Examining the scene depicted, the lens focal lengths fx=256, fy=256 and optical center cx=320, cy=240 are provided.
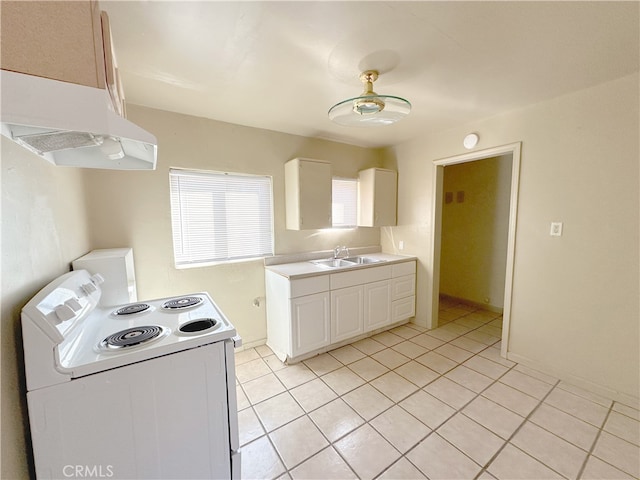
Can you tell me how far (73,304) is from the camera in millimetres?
1086

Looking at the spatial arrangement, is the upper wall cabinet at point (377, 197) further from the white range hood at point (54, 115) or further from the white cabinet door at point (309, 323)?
the white range hood at point (54, 115)

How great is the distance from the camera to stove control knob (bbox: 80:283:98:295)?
1.30 m

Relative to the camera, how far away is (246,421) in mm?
1808

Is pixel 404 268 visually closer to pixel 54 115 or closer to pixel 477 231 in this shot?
pixel 477 231

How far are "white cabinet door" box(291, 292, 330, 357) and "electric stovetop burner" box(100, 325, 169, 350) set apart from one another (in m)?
1.29

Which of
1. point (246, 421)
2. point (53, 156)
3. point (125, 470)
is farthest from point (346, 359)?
point (53, 156)

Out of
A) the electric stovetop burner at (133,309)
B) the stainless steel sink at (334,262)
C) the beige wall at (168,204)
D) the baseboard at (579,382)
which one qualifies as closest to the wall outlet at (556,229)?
the baseboard at (579,382)

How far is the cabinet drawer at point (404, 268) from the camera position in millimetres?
3115

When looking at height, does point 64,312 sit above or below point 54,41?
below

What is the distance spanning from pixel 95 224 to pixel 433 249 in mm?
3370

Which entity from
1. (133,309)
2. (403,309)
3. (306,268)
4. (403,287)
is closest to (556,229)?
(403,287)

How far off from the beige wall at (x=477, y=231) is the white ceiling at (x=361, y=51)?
1823 mm

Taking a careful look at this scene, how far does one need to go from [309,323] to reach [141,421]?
1.58 meters

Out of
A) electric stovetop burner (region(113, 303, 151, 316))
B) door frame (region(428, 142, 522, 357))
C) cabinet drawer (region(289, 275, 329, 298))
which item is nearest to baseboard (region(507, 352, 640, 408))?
door frame (region(428, 142, 522, 357))
